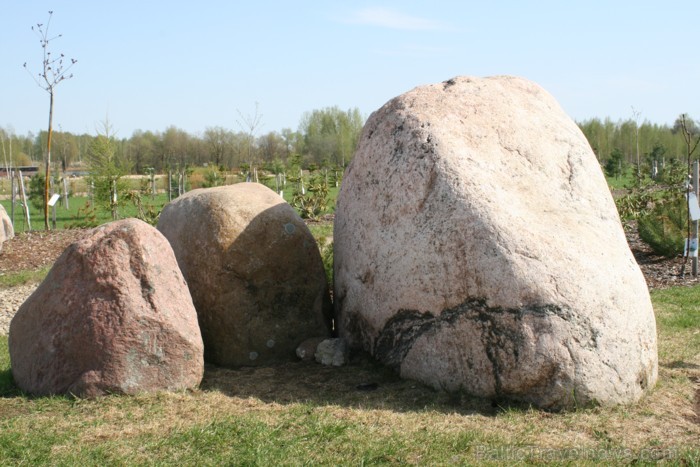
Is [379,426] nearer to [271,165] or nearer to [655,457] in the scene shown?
[655,457]

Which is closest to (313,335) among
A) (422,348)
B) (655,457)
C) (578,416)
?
(422,348)

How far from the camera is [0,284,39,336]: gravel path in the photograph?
381 inches

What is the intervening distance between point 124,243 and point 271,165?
3213cm

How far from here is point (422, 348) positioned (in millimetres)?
6047

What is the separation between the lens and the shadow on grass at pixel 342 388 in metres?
5.68

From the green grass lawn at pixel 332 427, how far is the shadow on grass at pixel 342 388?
2 cm

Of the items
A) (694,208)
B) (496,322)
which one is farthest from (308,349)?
(694,208)

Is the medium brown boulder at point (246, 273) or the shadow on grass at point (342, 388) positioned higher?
the medium brown boulder at point (246, 273)

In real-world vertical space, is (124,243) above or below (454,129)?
below

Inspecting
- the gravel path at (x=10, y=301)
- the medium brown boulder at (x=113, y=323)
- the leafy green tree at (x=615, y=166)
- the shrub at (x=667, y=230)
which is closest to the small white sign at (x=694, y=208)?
the shrub at (x=667, y=230)

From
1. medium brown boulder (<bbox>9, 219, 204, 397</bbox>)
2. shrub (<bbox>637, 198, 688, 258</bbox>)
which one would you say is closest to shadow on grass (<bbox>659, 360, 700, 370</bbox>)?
medium brown boulder (<bbox>9, 219, 204, 397</bbox>)

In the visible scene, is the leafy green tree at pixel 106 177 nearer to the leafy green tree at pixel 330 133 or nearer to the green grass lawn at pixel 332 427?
the green grass lawn at pixel 332 427

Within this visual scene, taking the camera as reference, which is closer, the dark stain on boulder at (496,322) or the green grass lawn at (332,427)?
the green grass lawn at (332,427)

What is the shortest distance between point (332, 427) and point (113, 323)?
185cm
